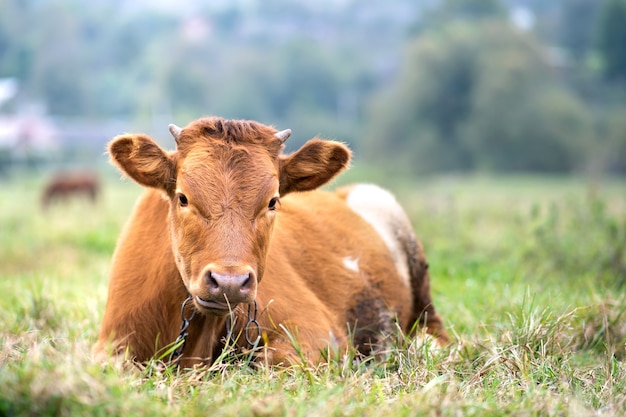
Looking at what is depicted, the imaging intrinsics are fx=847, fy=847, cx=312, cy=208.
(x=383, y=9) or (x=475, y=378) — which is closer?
(x=475, y=378)

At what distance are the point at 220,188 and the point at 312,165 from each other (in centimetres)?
91

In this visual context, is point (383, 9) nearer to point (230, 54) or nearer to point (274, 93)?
point (230, 54)

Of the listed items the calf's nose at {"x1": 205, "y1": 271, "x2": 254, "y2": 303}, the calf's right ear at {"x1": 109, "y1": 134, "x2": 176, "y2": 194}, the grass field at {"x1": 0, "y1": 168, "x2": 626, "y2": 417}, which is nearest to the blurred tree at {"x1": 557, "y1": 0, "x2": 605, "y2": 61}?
the grass field at {"x1": 0, "y1": 168, "x2": 626, "y2": 417}

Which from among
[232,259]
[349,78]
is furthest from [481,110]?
[232,259]

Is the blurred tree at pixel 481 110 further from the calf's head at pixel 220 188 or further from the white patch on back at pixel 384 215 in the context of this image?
the calf's head at pixel 220 188

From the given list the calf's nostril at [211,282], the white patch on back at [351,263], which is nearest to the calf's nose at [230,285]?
the calf's nostril at [211,282]

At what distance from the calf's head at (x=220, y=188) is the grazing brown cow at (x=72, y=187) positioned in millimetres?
21796

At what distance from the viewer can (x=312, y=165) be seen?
5801 mm

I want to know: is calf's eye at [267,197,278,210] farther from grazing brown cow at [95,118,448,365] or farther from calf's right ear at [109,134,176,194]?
calf's right ear at [109,134,176,194]

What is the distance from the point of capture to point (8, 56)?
78875 mm

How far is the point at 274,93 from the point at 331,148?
63860 mm

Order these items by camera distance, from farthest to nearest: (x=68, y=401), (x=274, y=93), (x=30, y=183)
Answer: (x=274, y=93)
(x=30, y=183)
(x=68, y=401)

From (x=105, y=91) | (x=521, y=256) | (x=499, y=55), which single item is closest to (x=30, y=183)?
(x=499, y=55)

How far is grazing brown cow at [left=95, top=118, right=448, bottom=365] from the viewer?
5.02 meters
